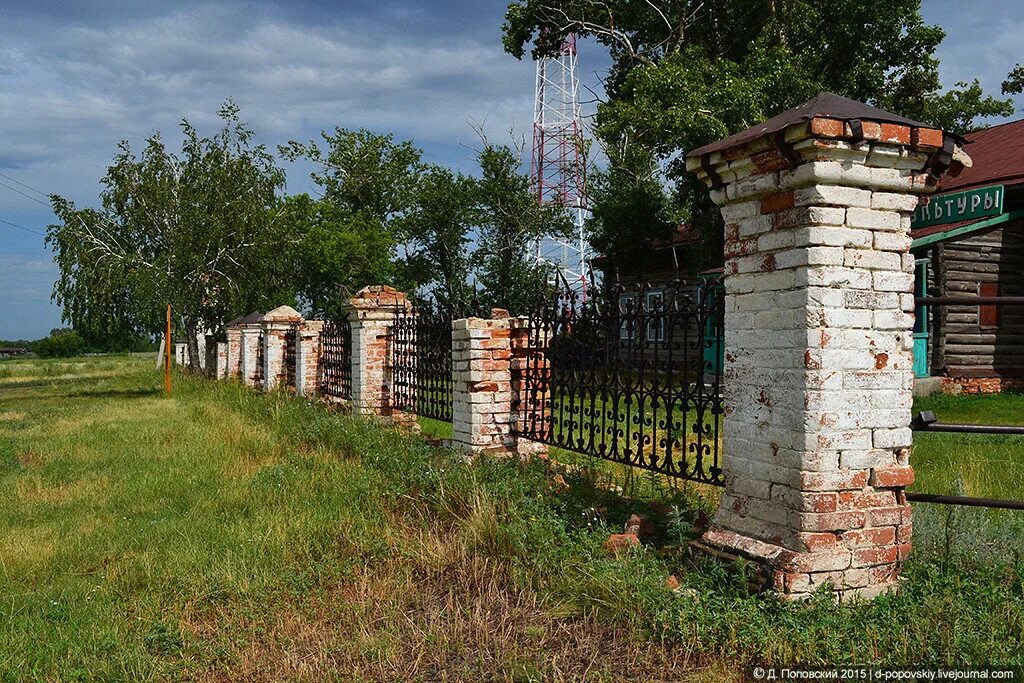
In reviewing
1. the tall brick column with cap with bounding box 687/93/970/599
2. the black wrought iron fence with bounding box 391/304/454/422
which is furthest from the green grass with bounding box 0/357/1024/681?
the black wrought iron fence with bounding box 391/304/454/422

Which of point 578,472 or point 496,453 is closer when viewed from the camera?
point 578,472

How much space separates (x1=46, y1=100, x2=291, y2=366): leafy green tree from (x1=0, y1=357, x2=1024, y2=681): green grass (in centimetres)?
1247

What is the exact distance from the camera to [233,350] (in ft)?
72.4

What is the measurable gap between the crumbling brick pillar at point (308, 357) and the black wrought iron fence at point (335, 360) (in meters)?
0.14

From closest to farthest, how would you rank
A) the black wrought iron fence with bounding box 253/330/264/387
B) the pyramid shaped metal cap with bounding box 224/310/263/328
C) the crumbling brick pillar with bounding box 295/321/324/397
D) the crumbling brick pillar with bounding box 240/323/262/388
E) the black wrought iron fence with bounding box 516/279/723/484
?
the black wrought iron fence with bounding box 516/279/723/484, the crumbling brick pillar with bounding box 295/321/324/397, the black wrought iron fence with bounding box 253/330/264/387, the crumbling brick pillar with bounding box 240/323/262/388, the pyramid shaped metal cap with bounding box 224/310/263/328

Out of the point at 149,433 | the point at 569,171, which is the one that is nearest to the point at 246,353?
the point at 149,433

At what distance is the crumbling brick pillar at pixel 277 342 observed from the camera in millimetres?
16234

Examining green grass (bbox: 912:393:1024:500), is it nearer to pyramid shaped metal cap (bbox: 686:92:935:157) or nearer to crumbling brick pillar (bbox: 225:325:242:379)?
pyramid shaped metal cap (bbox: 686:92:935:157)

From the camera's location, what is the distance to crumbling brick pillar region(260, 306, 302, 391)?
16234mm

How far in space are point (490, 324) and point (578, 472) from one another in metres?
1.71

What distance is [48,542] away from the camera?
5633 millimetres

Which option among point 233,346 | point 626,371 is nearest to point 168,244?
point 233,346

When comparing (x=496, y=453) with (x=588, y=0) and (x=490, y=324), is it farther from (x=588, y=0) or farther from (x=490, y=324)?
(x=588, y=0)

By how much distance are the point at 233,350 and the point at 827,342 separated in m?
20.7
